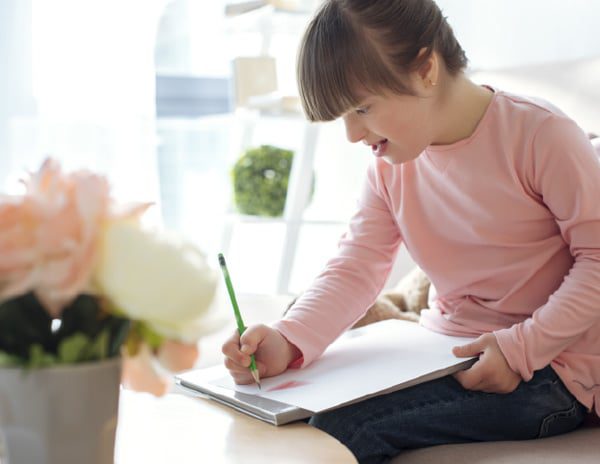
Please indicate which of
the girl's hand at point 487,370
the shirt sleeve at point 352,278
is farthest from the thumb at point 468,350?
the shirt sleeve at point 352,278

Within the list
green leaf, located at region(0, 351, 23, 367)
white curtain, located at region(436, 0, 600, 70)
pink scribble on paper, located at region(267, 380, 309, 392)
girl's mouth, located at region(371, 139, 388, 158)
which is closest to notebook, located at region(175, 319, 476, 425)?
pink scribble on paper, located at region(267, 380, 309, 392)

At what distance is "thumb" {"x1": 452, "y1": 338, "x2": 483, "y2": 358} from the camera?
0.98 metres

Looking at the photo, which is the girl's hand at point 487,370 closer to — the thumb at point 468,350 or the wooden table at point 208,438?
the thumb at point 468,350

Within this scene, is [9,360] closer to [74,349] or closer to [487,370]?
[74,349]

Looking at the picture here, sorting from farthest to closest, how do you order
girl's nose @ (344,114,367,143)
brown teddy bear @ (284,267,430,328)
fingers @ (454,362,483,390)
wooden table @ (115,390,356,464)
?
brown teddy bear @ (284,267,430,328), girl's nose @ (344,114,367,143), fingers @ (454,362,483,390), wooden table @ (115,390,356,464)

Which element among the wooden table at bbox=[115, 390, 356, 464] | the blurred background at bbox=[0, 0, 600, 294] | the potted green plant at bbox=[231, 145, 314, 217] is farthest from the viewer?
the potted green plant at bbox=[231, 145, 314, 217]

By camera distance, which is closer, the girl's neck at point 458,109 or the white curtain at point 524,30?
the girl's neck at point 458,109

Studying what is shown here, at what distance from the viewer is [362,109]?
106cm

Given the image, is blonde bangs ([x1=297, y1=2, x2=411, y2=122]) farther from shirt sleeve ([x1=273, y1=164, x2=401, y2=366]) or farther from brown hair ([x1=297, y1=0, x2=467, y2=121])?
shirt sleeve ([x1=273, y1=164, x2=401, y2=366])

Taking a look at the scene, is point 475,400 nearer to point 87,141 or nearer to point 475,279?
point 475,279

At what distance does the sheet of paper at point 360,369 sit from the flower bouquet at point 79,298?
1.07ft

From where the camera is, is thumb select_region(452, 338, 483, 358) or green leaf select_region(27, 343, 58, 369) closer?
green leaf select_region(27, 343, 58, 369)

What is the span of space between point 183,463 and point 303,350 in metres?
0.33

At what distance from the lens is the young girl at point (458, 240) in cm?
99
